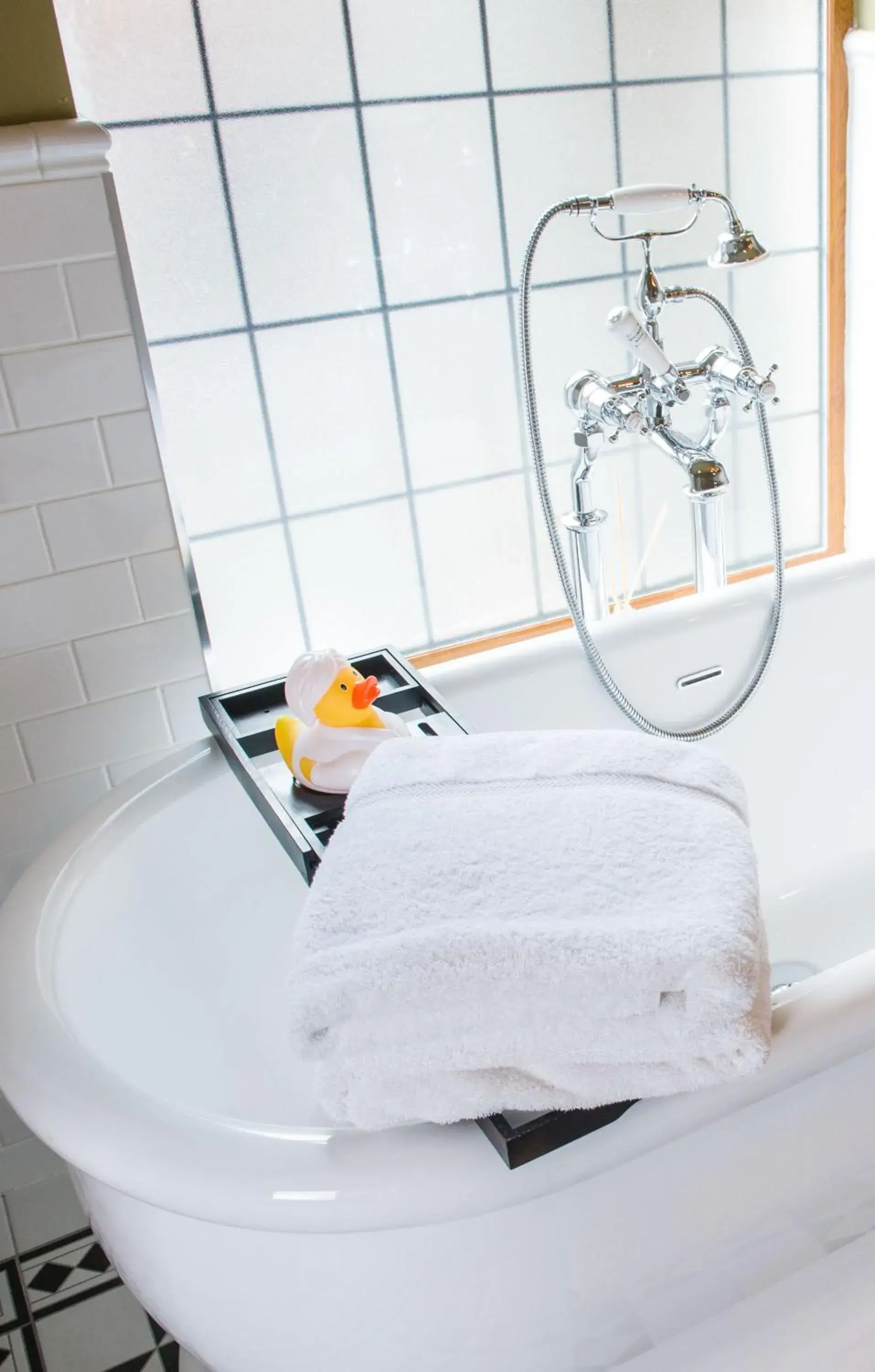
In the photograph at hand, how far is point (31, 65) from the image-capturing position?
4.33ft

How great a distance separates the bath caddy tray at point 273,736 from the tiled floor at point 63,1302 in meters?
0.64

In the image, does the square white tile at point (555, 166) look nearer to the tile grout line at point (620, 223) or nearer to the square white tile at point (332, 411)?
the tile grout line at point (620, 223)

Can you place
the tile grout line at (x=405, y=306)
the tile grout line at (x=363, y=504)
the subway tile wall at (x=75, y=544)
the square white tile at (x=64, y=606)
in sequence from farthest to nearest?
the tile grout line at (x=363, y=504), the tile grout line at (x=405, y=306), the square white tile at (x=64, y=606), the subway tile wall at (x=75, y=544)

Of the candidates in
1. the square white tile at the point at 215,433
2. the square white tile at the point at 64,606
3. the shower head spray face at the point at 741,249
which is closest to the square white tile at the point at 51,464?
the square white tile at the point at 64,606

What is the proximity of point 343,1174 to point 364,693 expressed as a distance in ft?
2.01

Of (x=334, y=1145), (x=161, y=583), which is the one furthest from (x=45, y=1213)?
(x=334, y=1145)

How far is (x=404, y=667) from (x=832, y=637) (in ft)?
2.47

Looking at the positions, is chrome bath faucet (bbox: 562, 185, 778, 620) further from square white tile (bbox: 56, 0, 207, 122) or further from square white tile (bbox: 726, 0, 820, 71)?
square white tile (bbox: 56, 0, 207, 122)

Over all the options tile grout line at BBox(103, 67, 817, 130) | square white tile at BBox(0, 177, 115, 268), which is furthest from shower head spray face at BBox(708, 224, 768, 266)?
square white tile at BBox(0, 177, 115, 268)

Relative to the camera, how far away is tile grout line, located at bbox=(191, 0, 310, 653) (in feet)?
5.27

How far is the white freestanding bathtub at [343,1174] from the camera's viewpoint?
84cm

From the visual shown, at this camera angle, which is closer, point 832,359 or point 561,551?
point 561,551

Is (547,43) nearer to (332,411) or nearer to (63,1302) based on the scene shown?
(332,411)

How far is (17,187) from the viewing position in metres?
1.33
